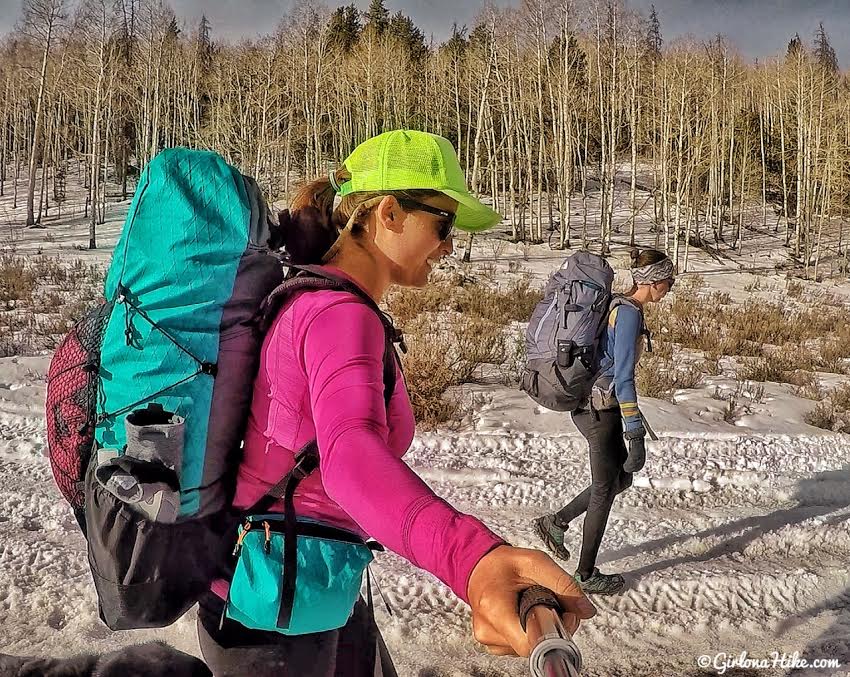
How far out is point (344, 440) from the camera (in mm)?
911

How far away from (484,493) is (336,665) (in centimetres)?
337

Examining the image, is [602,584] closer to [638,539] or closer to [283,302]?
[638,539]

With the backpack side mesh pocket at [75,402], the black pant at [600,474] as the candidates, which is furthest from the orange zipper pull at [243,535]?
the black pant at [600,474]

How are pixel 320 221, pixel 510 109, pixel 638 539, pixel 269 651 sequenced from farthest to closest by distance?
pixel 510 109, pixel 638 539, pixel 320 221, pixel 269 651

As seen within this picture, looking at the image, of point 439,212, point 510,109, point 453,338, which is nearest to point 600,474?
point 439,212

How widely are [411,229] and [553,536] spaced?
2.95 m

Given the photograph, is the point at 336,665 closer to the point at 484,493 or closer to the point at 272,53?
the point at 484,493

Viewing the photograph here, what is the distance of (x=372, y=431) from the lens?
92 centimetres

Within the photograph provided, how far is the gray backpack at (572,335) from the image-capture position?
343 centimetres

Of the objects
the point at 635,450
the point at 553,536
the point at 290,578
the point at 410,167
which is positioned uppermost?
the point at 410,167

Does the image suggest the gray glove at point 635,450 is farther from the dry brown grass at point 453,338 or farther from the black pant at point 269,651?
the dry brown grass at point 453,338

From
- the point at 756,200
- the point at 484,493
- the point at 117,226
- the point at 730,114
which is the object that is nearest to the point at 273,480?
the point at 484,493

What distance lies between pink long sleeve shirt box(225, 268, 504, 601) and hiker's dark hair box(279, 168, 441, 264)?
0.65ft

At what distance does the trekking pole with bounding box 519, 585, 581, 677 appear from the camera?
609 mm
